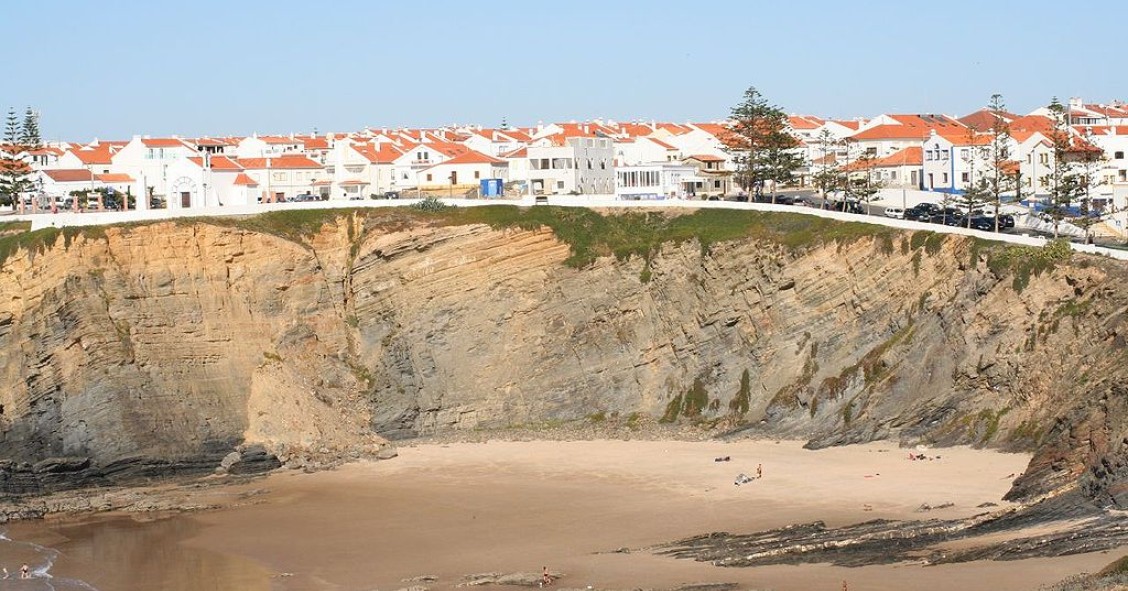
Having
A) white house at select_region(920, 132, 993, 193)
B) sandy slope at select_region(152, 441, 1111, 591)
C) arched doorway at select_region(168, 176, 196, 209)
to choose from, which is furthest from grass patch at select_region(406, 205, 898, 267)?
arched doorway at select_region(168, 176, 196, 209)

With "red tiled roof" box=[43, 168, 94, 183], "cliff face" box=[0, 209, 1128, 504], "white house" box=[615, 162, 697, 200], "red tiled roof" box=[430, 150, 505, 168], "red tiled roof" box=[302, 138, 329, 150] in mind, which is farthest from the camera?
"red tiled roof" box=[302, 138, 329, 150]

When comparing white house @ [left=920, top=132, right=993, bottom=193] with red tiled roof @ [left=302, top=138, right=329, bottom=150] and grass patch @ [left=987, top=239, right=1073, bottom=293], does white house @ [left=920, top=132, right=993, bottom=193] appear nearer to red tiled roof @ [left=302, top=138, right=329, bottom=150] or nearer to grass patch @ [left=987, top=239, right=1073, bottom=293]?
grass patch @ [left=987, top=239, right=1073, bottom=293]

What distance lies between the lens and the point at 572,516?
46.1 m

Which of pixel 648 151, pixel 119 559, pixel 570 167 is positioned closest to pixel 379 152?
pixel 570 167

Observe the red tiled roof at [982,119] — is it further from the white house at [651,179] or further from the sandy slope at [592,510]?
the sandy slope at [592,510]

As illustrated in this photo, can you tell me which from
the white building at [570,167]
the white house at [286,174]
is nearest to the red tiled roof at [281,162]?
the white house at [286,174]

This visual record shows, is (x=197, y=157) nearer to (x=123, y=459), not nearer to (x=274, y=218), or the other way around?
(x=274, y=218)

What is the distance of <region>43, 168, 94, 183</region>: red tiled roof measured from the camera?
8425 centimetres

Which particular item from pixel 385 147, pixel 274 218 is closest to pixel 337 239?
pixel 274 218

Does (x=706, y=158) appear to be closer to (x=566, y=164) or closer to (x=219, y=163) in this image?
(x=566, y=164)

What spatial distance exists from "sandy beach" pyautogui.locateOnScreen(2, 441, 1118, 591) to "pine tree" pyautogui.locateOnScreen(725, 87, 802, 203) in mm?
19862

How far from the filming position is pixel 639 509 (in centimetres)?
4622

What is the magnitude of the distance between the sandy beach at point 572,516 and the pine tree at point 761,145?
19.9m

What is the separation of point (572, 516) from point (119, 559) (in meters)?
11.6
